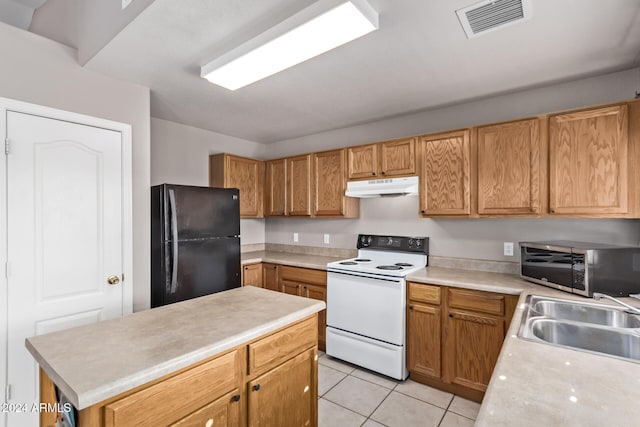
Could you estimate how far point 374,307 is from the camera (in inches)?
111

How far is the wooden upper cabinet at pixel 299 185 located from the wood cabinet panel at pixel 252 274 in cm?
79

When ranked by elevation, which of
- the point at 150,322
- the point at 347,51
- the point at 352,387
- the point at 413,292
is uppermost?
the point at 347,51

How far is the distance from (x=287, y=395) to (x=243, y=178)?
288cm

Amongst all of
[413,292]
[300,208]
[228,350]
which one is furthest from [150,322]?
[300,208]

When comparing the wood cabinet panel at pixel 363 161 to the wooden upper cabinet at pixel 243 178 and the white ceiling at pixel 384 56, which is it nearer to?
the white ceiling at pixel 384 56

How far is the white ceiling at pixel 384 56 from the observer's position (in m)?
1.63

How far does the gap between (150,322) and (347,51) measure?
191 centimetres

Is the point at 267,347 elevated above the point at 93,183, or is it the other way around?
the point at 93,183

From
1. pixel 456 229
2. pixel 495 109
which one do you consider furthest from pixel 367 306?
pixel 495 109

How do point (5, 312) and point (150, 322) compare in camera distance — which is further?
point (5, 312)

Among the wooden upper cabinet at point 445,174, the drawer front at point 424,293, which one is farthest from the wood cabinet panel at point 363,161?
the drawer front at point 424,293

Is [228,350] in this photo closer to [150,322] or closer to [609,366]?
[150,322]

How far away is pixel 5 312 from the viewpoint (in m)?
1.93

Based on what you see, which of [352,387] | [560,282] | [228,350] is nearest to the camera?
[228,350]
